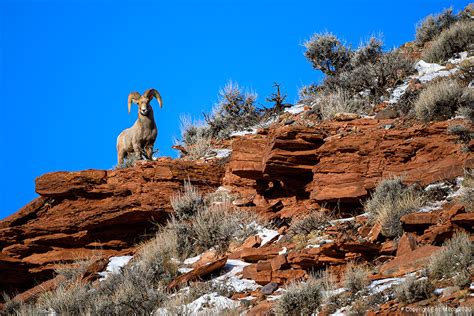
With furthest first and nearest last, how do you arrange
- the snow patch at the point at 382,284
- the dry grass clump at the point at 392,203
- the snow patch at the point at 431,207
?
the snow patch at the point at 431,207, the dry grass clump at the point at 392,203, the snow patch at the point at 382,284

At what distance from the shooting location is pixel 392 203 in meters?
8.99

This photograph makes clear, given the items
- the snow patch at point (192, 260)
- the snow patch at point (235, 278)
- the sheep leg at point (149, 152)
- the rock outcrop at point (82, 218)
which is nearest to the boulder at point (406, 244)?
the snow patch at point (235, 278)

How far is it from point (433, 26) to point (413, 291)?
54.5 feet

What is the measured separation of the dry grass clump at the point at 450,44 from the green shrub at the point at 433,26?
9.95 feet

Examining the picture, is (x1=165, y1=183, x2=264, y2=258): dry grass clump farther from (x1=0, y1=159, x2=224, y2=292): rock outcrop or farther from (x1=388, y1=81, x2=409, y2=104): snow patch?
(x1=388, y1=81, x2=409, y2=104): snow patch

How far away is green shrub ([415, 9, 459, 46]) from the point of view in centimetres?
2109

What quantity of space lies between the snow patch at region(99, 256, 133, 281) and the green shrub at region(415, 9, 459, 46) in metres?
14.0

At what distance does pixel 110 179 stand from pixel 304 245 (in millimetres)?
5094

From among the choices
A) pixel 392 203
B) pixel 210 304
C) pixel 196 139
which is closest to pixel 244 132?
pixel 196 139

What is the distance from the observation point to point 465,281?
20.8 ft

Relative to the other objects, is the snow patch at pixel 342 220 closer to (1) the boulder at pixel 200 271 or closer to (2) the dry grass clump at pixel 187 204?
(1) the boulder at pixel 200 271

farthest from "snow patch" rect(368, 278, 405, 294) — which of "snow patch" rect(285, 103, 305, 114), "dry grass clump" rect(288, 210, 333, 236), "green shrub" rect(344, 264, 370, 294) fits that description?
"snow patch" rect(285, 103, 305, 114)

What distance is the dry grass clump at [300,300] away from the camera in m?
7.20

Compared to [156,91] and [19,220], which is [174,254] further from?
[156,91]
